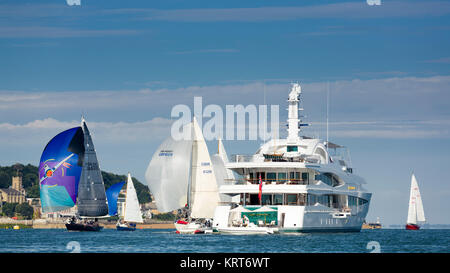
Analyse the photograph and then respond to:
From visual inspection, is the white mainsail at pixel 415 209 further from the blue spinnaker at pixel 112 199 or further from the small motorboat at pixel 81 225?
the small motorboat at pixel 81 225

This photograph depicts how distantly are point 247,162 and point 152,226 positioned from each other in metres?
139

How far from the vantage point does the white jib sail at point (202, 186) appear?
7494 cm

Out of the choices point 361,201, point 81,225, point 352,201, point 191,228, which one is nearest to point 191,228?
point 191,228

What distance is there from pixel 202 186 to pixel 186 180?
11.6 ft

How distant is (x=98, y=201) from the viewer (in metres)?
92.4

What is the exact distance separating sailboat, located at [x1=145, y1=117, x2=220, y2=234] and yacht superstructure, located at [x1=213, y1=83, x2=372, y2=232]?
830 cm

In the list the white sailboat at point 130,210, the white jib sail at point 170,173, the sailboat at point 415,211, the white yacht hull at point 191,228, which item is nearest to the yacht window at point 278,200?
the white yacht hull at point 191,228

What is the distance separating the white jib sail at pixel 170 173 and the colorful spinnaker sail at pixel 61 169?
465 inches

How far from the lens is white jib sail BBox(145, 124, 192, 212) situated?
7812cm

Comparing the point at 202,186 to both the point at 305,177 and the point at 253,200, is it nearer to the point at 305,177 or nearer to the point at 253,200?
the point at 253,200

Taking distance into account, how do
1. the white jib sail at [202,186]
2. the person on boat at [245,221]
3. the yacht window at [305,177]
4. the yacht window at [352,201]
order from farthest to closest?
the white jib sail at [202,186] < the yacht window at [352,201] < the yacht window at [305,177] < the person on boat at [245,221]
